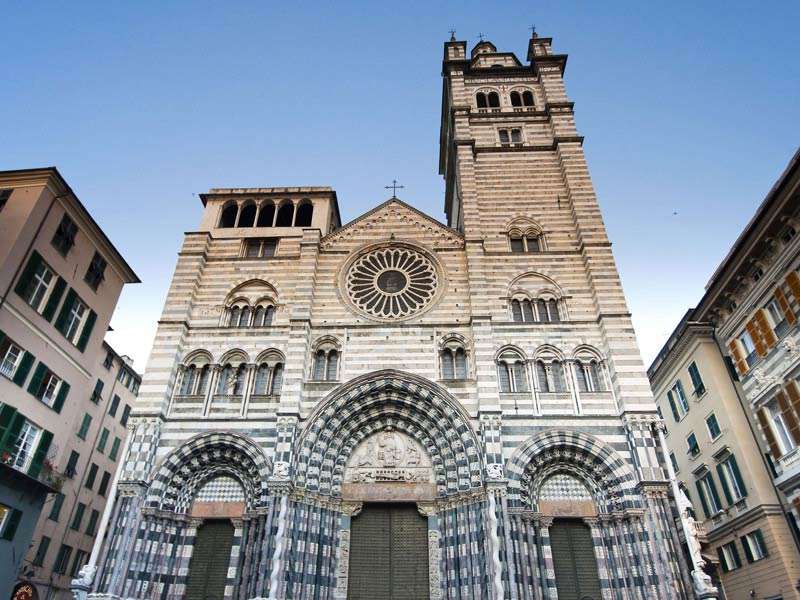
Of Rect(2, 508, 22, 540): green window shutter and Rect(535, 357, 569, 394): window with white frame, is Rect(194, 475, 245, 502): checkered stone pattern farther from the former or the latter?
Rect(535, 357, 569, 394): window with white frame

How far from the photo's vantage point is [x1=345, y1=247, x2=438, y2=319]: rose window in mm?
22047

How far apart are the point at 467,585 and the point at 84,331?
15.8 m

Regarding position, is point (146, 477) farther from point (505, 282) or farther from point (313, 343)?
point (505, 282)

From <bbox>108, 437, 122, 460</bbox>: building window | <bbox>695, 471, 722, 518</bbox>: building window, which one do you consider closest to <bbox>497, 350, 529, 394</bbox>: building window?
<bbox>695, 471, 722, 518</bbox>: building window

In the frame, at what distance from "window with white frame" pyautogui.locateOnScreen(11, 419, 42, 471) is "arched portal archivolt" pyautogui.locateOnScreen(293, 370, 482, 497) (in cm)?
823

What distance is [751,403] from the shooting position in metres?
18.3

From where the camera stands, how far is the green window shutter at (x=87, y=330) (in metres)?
20.4

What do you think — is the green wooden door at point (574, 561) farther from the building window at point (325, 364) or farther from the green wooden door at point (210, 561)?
the green wooden door at point (210, 561)

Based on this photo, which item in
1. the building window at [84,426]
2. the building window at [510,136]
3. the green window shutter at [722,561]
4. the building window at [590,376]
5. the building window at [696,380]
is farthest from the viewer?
the building window at [510,136]

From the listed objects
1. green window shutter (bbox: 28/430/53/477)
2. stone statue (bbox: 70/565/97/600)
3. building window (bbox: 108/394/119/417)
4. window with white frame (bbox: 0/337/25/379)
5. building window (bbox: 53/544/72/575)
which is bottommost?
stone statue (bbox: 70/565/97/600)

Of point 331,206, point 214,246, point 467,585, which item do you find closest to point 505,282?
point 331,206

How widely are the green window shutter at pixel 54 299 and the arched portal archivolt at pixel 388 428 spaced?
9.29 meters

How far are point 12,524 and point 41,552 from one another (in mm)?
7665

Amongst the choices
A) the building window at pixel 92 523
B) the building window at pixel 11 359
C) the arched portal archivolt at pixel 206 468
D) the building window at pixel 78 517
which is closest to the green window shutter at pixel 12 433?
the building window at pixel 11 359
